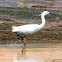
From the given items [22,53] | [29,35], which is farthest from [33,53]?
[29,35]

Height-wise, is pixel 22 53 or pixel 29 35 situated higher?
pixel 29 35

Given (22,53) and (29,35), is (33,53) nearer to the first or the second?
(22,53)

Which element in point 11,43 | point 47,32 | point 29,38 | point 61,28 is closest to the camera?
point 11,43

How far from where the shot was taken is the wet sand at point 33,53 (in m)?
9.02

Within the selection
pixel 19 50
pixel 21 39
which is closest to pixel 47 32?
pixel 21 39

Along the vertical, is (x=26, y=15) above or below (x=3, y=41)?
above

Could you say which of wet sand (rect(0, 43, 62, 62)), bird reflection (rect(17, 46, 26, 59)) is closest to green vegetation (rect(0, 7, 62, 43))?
wet sand (rect(0, 43, 62, 62))

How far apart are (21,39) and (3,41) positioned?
745 mm

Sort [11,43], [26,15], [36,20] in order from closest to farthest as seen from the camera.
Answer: [11,43]
[36,20]
[26,15]

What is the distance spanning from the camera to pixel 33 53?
391 inches

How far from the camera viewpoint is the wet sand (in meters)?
9.02

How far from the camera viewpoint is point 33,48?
1055cm

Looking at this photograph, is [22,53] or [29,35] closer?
[22,53]

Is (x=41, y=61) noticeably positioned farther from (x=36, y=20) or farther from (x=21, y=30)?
(x=36, y=20)
